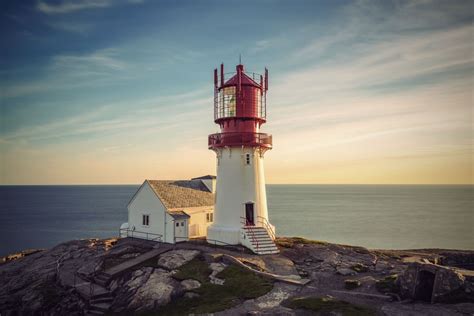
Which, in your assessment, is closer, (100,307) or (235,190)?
(100,307)

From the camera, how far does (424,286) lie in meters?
18.6

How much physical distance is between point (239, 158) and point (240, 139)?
1.62 m

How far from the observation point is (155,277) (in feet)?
74.5

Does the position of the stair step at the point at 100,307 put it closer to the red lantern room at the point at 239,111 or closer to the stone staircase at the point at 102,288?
the stone staircase at the point at 102,288

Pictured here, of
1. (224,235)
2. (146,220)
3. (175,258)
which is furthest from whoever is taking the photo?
(146,220)

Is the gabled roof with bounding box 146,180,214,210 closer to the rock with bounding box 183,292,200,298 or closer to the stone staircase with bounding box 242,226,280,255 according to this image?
the stone staircase with bounding box 242,226,280,255

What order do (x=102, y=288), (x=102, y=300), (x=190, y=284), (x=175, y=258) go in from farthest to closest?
(x=175, y=258) → (x=102, y=288) → (x=102, y=300) → (x=190, y=284)

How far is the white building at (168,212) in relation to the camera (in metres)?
30.5

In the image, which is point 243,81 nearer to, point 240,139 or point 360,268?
point 240,139

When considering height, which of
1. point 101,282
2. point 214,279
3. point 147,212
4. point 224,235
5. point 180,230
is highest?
point 147,212

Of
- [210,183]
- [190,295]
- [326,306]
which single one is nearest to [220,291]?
[190,295]

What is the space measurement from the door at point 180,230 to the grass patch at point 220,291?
7.08 meters

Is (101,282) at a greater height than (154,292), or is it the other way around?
(154,292)

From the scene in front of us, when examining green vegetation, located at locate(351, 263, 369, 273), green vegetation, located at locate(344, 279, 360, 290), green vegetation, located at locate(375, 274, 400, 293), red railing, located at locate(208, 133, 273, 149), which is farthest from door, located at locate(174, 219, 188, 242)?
green vegetation, located at locate(375, 274, 400, 293)
